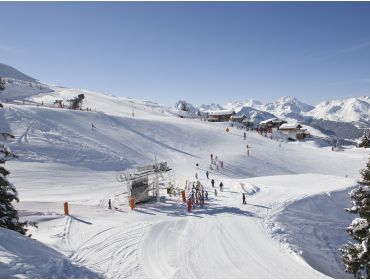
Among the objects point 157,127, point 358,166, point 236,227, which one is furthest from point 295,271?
point 157,127

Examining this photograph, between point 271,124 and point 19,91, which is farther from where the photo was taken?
point 271,124

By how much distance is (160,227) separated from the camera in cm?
2259

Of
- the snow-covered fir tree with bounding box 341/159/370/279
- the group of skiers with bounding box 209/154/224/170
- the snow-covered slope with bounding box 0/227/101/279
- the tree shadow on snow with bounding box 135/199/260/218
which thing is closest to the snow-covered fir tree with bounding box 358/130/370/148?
the group of skiers with bounding box 209/154/224/170

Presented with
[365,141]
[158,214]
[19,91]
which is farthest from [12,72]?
[158,214]

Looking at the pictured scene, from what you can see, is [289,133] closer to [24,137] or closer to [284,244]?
[24,137]

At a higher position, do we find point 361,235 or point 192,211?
point 361,235

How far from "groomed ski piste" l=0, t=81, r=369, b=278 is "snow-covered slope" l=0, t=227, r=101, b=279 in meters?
0.05

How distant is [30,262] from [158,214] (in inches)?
474

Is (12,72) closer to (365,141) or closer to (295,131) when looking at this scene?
(295,131)

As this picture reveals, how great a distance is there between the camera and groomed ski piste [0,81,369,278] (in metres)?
17.0

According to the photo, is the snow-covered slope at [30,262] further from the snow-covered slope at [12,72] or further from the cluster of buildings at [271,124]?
the snow-covered slope at [12,72]

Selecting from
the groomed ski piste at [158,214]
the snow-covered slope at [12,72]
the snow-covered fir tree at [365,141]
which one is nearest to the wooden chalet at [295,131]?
the snow-covered fir tree at [365,141]

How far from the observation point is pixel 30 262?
14.4 m

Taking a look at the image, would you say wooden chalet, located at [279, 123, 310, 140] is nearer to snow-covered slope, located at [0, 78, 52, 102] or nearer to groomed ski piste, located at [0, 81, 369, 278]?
groomed ski piste, located at [0, 81, 369, 278]
